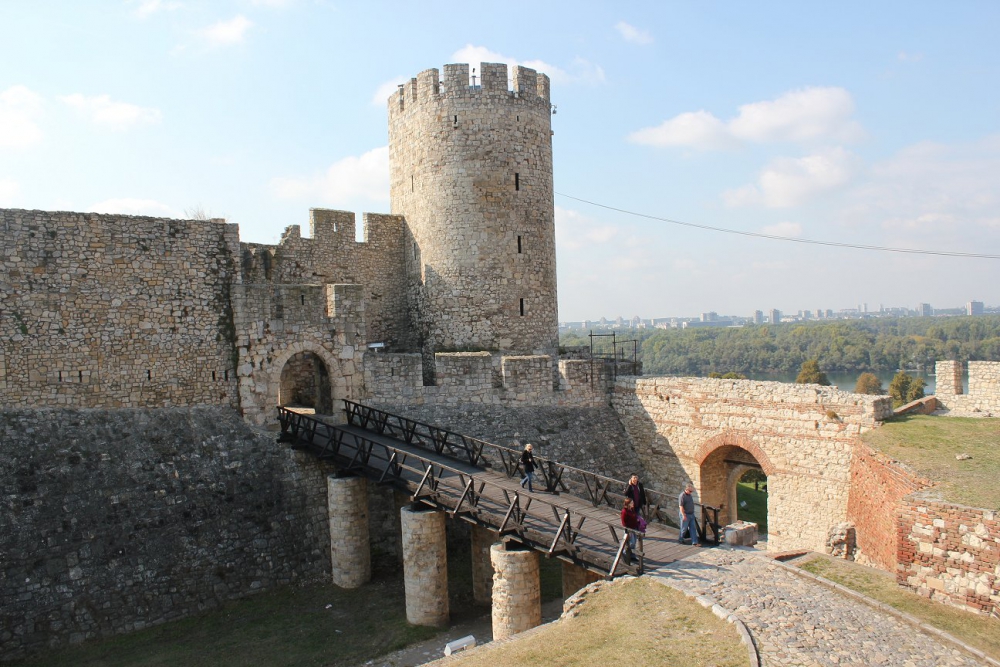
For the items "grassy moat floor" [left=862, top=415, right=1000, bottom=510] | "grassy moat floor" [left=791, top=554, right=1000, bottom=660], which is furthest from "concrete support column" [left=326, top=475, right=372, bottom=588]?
"grassy moat floor" [left=862, top=415, right=1000, bottom=510]

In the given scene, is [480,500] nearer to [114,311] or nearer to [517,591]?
[517,591]

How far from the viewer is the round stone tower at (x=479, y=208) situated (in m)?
17.3

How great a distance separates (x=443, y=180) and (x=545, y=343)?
16.3 ft

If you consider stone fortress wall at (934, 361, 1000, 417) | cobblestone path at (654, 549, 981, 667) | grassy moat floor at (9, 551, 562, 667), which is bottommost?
grassy moat floor at (9, 551, 562, 667)

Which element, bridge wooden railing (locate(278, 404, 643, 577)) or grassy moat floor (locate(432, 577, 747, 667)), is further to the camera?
bridge wooden railing (locate(278, 404, 643, 577))

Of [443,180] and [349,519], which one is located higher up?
[443,180]

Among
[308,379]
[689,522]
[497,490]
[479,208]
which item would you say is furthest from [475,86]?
[689,522]

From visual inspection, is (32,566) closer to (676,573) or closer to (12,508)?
(12,508)

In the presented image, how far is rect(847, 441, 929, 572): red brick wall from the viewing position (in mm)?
10547

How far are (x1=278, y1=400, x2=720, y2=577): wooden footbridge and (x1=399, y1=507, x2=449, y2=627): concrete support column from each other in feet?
1.16

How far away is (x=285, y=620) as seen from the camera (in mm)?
11539

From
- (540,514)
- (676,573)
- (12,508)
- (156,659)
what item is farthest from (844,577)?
(12,508)

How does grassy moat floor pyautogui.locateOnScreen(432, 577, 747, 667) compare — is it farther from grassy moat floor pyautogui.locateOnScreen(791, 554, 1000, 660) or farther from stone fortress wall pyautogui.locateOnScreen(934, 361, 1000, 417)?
stone fortress wall pyautogui.locateOnScreen(934, 361, 1000, 417)

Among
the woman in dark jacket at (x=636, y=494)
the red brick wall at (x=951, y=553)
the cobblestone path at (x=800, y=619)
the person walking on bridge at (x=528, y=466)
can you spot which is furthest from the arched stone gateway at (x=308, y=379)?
the red brick wall at (x=951, y=553)
